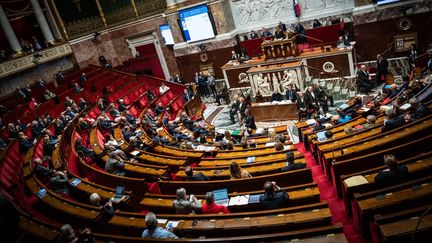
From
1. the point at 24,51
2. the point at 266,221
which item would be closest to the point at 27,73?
the point at 24,51

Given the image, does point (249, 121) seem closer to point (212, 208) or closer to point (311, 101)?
point (311, 101)

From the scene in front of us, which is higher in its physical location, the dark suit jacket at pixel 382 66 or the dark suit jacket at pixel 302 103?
the dark suit jacket at pixel 382 66

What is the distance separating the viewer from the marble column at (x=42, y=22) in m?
16.6

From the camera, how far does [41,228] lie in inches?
189

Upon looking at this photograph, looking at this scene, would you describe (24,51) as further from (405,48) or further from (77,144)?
(405,48)

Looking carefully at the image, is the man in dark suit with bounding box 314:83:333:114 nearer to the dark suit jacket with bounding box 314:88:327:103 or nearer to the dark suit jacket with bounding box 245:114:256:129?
the dark suit jacket with bounding box 314:88:327:103

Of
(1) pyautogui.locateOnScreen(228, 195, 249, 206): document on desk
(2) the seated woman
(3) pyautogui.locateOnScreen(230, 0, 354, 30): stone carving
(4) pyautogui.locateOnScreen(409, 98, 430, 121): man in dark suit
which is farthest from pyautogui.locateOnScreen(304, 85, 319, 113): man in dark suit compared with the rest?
(1) pyautogui.locateOnScreen(228, 195, 249, 206): document on desk

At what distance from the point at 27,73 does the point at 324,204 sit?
1662 cm

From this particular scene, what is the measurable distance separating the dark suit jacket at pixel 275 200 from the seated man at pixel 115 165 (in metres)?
3.74

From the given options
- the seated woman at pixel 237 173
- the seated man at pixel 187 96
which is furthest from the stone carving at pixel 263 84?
the seated woman at pixel 237 173

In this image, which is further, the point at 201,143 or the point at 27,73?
the point at 27,73

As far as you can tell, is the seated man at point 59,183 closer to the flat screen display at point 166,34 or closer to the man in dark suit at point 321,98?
the man in dark suit at point 321,98

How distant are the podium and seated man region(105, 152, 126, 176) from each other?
8503 mm

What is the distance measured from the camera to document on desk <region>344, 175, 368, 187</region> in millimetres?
4426
